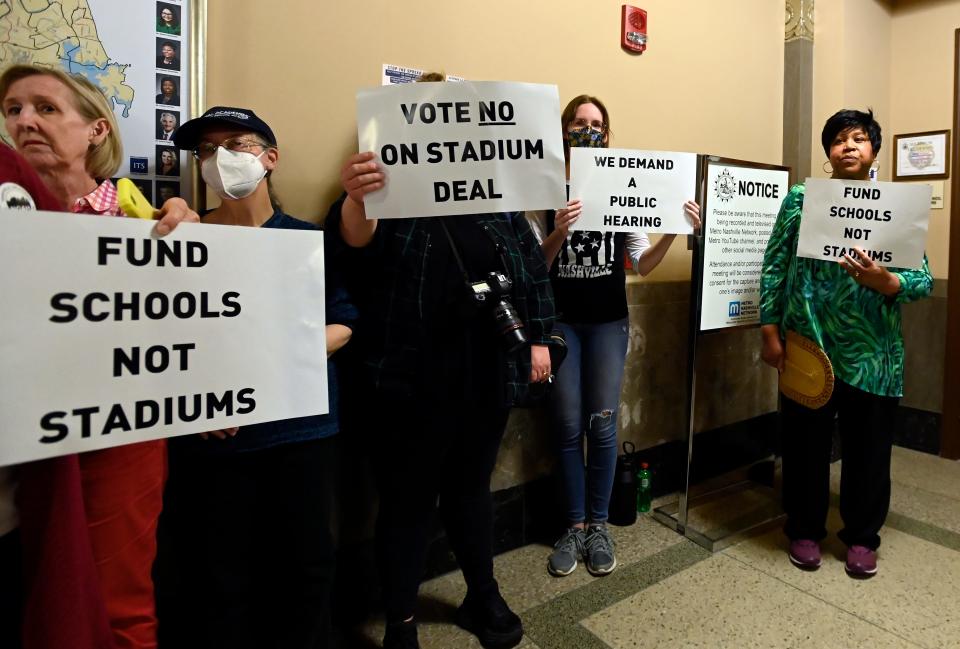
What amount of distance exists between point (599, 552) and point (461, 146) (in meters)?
1.49

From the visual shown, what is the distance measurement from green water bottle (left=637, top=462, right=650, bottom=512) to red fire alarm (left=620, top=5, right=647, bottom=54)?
1790 mm

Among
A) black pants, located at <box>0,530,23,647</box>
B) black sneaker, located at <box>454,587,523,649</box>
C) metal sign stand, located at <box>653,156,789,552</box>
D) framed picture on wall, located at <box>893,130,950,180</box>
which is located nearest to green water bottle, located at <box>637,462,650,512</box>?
metal sign stand, located at <box>653,156,789,552</box>

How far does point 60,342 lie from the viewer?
31.2 inches

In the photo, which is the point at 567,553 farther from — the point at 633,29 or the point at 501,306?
the point at 633,29

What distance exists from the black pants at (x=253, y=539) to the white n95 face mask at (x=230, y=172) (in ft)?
1.87

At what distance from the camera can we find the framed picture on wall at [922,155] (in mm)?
3217

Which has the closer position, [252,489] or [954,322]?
[252,489]

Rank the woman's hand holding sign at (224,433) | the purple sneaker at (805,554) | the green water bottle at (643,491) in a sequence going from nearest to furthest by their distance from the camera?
the woman's hand holding sign at (224,433), the purple sneaker at (805,554), the green water bottle at (643,491)

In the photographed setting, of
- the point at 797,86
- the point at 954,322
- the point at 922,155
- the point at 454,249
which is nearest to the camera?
the point at 454,249

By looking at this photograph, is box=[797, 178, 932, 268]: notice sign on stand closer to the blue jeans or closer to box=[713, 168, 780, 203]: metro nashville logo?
box=[713, 168, 780, 203]: metro nashville logo

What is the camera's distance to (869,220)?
5.96 feet

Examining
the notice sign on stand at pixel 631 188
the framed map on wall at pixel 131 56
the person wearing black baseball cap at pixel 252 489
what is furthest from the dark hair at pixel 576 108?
the framed map on wall at pixel 131 56

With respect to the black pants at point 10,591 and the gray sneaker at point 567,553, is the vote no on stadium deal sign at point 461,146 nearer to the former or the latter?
the black pants at point 10,591

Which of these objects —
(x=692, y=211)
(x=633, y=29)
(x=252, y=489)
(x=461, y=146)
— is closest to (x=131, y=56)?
(x=461, y=146)
